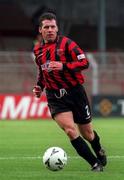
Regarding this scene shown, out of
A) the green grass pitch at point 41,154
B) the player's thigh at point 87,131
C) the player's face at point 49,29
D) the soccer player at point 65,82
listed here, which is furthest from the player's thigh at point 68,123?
the player's face at point 49,29

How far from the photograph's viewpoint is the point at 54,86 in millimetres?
10375

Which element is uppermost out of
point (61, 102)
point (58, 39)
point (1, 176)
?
point (58, 39)

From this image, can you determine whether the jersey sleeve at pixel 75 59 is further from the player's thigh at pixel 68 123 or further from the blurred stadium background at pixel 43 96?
the blurred stadium background at pixel 43 96

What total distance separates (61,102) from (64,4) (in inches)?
1465

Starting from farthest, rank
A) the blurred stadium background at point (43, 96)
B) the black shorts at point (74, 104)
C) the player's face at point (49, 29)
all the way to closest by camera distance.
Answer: the blurred stadium background at point (43, 96), the black shorts at point (74, 104), the player's face at point (49, 29)

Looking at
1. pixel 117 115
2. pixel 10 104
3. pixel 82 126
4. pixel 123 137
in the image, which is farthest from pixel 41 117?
pixel 82 126

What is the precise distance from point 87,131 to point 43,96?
17.3 meters

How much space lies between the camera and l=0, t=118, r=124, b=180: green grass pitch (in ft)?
32.6

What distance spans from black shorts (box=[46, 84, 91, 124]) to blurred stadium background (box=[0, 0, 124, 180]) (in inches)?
31.8

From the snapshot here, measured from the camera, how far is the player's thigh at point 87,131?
1049 cm

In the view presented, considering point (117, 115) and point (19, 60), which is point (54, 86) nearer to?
point (117, 115)

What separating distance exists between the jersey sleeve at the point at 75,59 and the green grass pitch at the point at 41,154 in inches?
59.5

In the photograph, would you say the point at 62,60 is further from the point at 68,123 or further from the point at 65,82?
the point at 68,123

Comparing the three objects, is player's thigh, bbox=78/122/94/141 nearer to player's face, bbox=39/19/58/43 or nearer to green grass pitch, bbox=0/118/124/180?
green grass pitch, bbox=0/118/124/180
